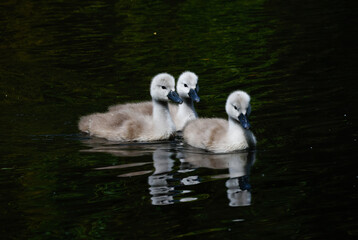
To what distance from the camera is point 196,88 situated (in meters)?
10.4

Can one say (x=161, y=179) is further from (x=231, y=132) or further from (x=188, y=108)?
(x=188, y=108)

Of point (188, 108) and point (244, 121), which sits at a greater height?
point (188, 108)

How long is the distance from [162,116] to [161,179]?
227 cm

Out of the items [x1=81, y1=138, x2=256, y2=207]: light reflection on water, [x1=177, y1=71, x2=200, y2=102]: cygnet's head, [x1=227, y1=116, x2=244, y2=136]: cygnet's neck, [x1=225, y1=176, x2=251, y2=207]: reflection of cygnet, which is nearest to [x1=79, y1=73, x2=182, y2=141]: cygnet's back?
[x1=81, y1=138, x2=256, y2=207]: light reflection on water

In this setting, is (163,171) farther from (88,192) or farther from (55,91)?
(55,91)

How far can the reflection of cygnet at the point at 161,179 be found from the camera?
7.05 m

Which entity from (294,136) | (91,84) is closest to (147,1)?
(91,84)

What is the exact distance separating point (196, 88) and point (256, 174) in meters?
2.93

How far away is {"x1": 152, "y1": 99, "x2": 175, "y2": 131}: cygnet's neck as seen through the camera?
9.88 metres

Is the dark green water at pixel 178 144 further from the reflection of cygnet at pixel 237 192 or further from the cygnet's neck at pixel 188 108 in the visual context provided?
the cygnet's neck at pixel 188 108

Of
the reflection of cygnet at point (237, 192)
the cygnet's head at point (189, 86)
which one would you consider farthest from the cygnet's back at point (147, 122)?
the reflection of cygnet at point (237, 192)

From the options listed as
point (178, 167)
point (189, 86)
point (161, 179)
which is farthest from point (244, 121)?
point (189, 86)

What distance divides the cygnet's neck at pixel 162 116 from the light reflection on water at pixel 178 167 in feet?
0.94

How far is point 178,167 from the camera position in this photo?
8242mm
